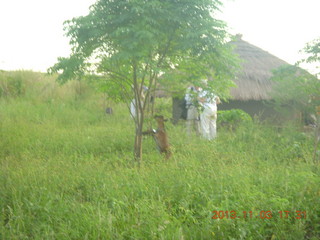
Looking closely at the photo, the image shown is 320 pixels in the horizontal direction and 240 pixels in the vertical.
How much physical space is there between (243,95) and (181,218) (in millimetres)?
7411

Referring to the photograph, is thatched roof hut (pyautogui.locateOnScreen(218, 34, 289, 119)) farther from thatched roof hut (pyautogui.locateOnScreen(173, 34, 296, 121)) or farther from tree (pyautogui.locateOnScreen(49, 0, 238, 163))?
tree (pyautogui.locateOnScreen(49, 0, 238, 163))

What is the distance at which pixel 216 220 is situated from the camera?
251 centimetres

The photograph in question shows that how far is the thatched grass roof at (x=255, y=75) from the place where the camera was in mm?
9617

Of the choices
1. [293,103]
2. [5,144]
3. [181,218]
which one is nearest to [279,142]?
[293,103]

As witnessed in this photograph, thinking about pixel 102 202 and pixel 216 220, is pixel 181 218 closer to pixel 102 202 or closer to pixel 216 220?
pixel 216 220

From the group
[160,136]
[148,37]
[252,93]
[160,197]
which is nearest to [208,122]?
[160,136]

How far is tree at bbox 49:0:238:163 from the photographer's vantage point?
13.0 ft

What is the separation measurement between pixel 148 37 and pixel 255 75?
7249 millimetres
